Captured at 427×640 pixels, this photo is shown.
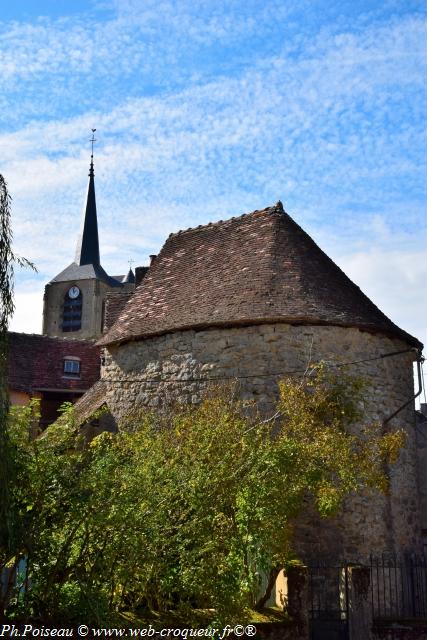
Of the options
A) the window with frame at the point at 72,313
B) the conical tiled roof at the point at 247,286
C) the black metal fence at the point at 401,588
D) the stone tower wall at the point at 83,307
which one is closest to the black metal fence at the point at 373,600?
the black metal fence at the point at 401,588

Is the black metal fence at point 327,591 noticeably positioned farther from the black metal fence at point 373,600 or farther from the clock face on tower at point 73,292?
the clock face on tower at point 73,292

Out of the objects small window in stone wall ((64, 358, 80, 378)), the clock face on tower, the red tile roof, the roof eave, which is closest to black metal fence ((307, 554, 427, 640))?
the roof eave

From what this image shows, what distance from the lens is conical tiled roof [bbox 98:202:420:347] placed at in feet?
47.3

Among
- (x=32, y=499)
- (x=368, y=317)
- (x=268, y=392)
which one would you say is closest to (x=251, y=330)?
(x=268, y=392)

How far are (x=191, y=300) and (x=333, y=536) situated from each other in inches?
201

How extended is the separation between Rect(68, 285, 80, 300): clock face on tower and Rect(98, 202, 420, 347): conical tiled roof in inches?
1225

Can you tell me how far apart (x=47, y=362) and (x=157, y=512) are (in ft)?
60.7

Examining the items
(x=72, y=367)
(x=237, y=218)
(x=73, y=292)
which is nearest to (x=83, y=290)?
(x=73, y=292)

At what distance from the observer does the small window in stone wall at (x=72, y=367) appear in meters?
26.5

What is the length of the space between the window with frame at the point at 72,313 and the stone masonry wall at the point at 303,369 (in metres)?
32.9

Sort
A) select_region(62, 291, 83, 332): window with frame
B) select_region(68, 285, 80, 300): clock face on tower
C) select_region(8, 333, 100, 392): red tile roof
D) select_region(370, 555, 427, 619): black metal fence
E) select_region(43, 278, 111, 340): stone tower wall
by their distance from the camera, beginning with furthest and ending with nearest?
1. select_region(68, 285, 80, 300): clock face on tower
2. select_region(62, 291, 83, 332): window with frame
3. select_region(43, 278, 111, 340): stone tower wall
4. select_region(8, 333, 100, 392): red tile roof
5. select_region(370, 555, 427, 619): black metal fence

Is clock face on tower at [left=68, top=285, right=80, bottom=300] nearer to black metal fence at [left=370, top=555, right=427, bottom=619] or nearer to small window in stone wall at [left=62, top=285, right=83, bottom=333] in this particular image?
small window in stone wall at [left=62, top=285, right=83, bottom=333]

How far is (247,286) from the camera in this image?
49.1 ft

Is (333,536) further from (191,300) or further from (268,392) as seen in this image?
(191,300)
